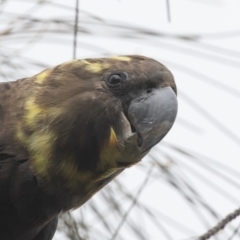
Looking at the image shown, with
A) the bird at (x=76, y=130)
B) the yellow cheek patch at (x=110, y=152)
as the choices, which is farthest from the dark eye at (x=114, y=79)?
the yellow cheek patch at (x=110, y=152)

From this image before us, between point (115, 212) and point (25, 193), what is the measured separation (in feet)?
0.91

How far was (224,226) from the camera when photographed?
2.46m

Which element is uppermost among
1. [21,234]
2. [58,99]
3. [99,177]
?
[58,99]

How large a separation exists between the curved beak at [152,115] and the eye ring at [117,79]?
55 millimetres

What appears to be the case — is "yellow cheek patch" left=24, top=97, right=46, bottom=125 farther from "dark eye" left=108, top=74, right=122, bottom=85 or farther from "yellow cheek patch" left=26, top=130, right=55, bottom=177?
"dark eye" left=108, top=74, right=122, bottom=85

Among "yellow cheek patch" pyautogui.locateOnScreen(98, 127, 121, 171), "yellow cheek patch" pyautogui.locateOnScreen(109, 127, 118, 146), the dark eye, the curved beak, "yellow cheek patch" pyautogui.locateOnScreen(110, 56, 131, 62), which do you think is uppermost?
"yellow cheek patch" pyautogui.locateOnScreen(110, 56, 131, 62)

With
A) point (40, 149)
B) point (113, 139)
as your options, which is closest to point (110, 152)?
point (113, 139)

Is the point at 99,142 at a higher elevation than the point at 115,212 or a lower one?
higher

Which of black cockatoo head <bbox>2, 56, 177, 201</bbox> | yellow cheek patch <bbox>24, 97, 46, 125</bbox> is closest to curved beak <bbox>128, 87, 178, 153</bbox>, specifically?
black cockatoo head <bbox>2, 56, 177, 201</bbox>

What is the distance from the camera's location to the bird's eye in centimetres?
251

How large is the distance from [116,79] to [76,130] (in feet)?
0.49

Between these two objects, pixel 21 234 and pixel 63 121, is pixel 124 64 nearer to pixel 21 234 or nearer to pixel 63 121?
pixel 63 121

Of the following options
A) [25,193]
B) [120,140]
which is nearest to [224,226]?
[120,140]

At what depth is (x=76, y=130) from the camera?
253 cm
